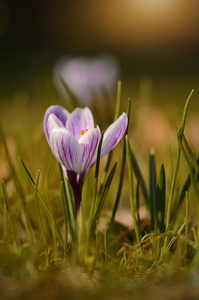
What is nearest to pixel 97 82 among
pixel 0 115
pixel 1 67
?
pixel 0 115

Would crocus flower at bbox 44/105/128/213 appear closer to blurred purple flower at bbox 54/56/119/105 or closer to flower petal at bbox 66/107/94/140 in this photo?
flower petal at bbox 66/107/94/140

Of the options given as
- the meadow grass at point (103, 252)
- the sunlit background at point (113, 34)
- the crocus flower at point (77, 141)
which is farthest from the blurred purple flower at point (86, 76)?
the sunlit background at point (113, 34)

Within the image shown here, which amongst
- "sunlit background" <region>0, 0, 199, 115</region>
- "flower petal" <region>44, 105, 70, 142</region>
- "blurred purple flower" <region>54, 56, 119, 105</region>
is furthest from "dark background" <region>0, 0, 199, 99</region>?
"flower petal" <region>44, 105, 70, 142</region>

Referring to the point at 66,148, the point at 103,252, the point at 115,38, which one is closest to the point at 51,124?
the point at 66,148

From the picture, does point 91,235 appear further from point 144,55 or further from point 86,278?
point 144,55

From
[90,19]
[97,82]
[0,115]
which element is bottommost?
[0,115]

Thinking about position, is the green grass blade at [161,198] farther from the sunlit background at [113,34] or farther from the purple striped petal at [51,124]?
the sunlit background at [113,34]
